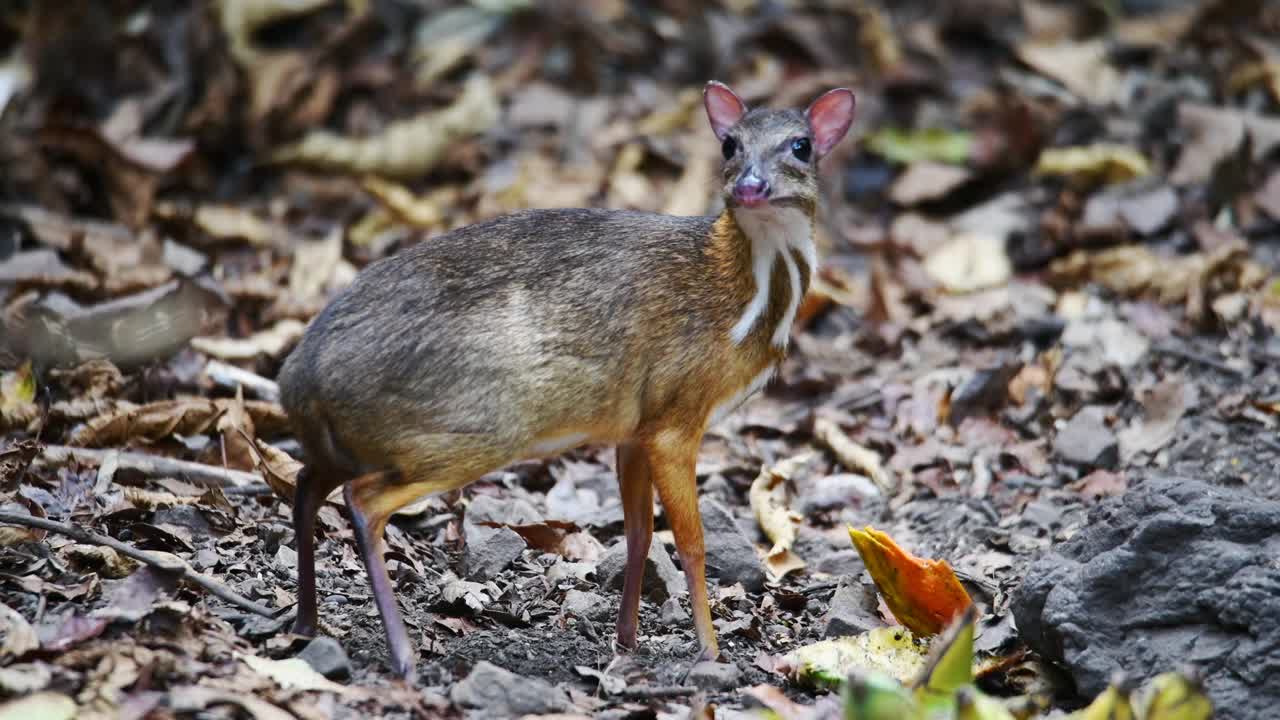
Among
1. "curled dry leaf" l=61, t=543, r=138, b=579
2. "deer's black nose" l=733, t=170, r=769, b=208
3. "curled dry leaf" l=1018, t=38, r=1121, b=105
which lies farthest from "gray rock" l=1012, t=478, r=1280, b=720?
"curled dry leaf" l=1018, t=38, r=1121, b=105

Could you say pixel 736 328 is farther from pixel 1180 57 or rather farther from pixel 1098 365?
pixel 1180 57

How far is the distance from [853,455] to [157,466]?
3.08 m

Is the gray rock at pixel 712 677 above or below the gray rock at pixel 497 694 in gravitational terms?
below

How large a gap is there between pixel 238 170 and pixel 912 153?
4291 millimetres

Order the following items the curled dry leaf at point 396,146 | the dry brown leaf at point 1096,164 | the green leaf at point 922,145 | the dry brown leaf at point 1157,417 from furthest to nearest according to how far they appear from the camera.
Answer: the green leaf at point 922,145, the curled dry leaf at point 396,146, the dry brown leaf at point 1096,164, the dry brown leaf at point 1157,417

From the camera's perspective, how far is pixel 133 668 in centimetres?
441

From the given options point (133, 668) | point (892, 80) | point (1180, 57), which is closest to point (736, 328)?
point (133, 668)

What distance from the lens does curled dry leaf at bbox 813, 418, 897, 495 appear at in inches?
288

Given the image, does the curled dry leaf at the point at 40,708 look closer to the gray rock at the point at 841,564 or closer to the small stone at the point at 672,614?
the small stone at the point at 672,614

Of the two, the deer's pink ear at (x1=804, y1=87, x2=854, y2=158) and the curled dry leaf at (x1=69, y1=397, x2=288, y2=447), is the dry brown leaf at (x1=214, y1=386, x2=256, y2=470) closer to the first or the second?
the curled dry leaf at (x1=69, y1=397, x2=288, y2=447)

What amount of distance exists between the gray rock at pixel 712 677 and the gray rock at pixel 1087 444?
2.70 metres

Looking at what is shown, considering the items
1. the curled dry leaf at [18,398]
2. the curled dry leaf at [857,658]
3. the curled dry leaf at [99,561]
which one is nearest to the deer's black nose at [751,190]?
the curled dry leaf at [857,658]

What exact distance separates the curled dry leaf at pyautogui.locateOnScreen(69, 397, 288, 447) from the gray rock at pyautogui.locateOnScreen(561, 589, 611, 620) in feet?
5.03

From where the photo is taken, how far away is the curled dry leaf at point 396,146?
10039mm
